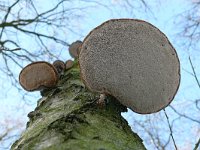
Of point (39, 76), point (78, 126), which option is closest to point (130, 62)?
point (78, 126)

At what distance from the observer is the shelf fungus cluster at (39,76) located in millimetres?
2010

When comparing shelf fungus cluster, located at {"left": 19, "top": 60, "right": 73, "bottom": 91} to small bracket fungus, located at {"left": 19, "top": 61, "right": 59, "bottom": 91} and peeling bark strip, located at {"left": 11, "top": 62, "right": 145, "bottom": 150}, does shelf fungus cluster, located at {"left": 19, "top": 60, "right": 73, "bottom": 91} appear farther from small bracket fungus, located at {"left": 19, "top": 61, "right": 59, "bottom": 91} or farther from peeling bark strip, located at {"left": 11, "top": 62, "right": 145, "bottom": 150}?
peeling bark strip, located at {"left": 11, "top": 62, "right": 145, "bottom": 150}

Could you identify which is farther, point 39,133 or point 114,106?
point 114,106

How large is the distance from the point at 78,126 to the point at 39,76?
980 millimetres

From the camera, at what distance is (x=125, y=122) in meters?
1.49

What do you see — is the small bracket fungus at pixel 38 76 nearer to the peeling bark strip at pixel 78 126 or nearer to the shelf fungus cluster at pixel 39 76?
the shelf fungus cluster at pixel 39 76

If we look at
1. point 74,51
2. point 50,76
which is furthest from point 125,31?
point 74,51

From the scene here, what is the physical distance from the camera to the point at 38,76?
6.77 ft

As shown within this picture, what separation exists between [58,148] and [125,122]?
1.89ft

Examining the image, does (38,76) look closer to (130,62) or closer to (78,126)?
(130,62)

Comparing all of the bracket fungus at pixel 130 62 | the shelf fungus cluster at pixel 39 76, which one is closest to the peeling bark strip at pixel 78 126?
the bracket fungus at pixel 130 62

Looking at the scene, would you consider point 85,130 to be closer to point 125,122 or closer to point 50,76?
point 125,122

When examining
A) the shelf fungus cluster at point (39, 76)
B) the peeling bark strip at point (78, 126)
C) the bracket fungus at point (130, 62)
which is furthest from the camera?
the shelf fungus cluster at point (39, 76)

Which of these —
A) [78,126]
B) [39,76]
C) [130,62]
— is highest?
[39,76]
